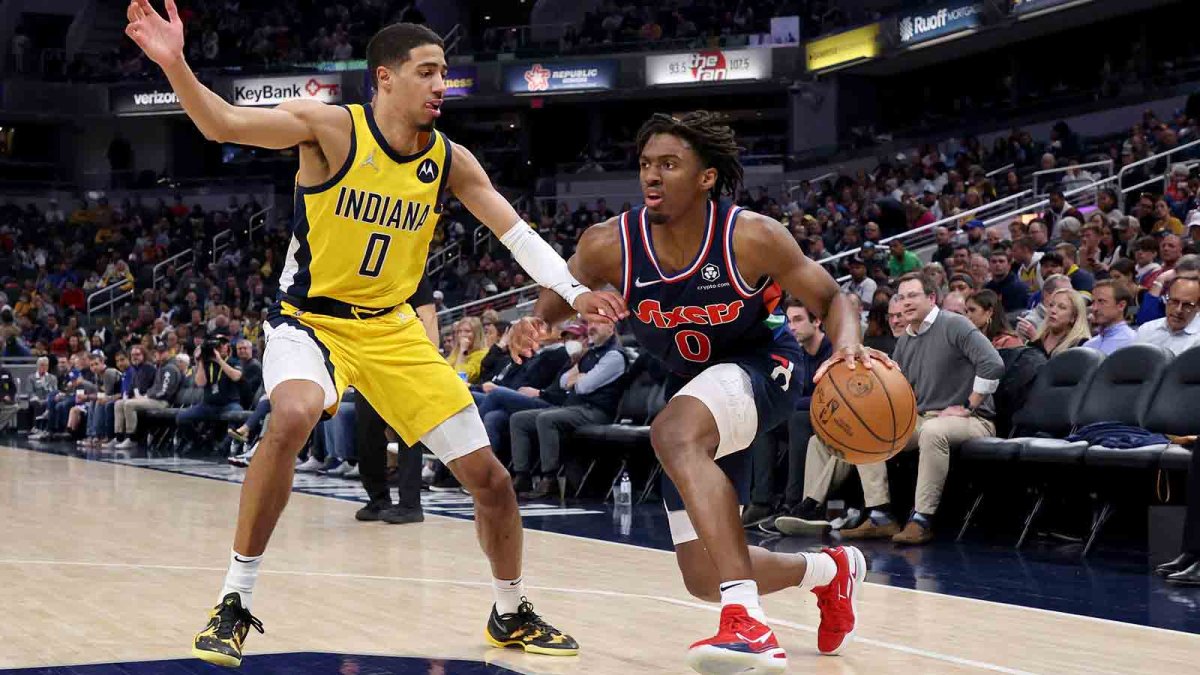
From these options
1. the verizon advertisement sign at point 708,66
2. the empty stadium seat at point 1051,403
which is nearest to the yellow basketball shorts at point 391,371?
the empty stadium seat at point 1051,403

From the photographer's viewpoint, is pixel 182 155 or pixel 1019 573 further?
pixel 182 155

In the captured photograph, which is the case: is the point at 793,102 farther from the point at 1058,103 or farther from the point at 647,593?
the point at 647,593

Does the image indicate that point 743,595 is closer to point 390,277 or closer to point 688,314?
point 688,314

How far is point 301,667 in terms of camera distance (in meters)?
4.14

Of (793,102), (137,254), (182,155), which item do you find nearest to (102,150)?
(182,155)

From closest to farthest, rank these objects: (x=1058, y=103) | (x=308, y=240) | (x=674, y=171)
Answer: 1. (x=674, y=171)
2. (x=308, y=240)
3. (x=1058, y=103)

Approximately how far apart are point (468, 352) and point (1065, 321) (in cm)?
539

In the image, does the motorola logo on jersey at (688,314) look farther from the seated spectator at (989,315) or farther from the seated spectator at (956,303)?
the seated spectator at (956,303)

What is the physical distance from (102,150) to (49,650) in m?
34.3

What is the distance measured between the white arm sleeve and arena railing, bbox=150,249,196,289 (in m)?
25.7

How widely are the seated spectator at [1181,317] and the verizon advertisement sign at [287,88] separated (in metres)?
26.1

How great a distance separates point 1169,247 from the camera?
9617 millimetres

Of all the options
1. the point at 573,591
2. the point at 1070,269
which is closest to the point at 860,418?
the point at 573,591

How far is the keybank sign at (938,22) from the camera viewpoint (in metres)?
23.9
